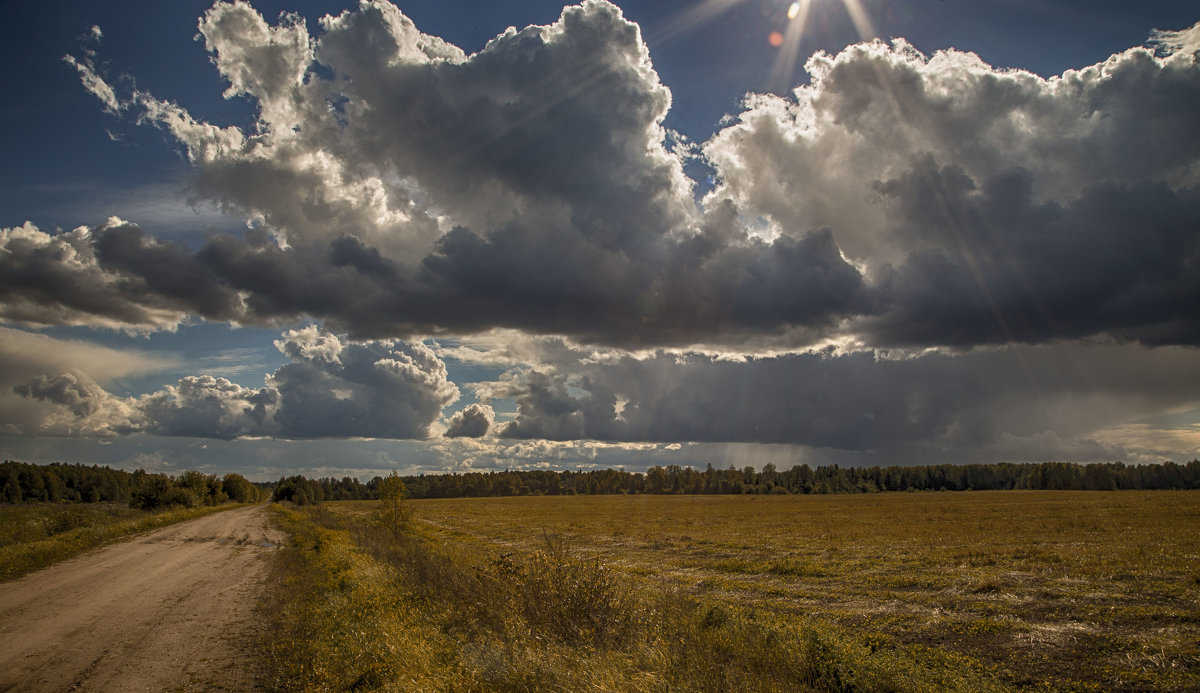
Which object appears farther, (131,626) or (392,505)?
(392,505)

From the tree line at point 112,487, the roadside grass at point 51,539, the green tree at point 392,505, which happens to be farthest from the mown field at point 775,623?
the tree line at point 112,487

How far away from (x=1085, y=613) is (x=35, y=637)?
25.7 metres

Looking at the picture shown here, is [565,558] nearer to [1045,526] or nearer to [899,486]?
[1045,526]

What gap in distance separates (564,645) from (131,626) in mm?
11564

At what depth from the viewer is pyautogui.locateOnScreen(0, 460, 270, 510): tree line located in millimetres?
83062

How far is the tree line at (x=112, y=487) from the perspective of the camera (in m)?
83.1

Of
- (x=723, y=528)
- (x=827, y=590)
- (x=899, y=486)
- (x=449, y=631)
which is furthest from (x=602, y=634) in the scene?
(x=899, y=486)

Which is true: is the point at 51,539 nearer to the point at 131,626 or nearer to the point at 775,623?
the point at 131,626

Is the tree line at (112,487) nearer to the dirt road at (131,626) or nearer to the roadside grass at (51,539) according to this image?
the roadside grass at (51,539)

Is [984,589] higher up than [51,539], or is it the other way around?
[984,589]

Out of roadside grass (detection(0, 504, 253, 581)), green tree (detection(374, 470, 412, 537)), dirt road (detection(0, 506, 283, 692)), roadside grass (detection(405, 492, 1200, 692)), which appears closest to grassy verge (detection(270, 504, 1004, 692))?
roadside grass (detection(405, 492, 1200, 692))

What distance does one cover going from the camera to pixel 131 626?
14.8 metres

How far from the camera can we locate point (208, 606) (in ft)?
58.0

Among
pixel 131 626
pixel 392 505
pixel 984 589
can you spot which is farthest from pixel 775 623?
pixel 392 505
